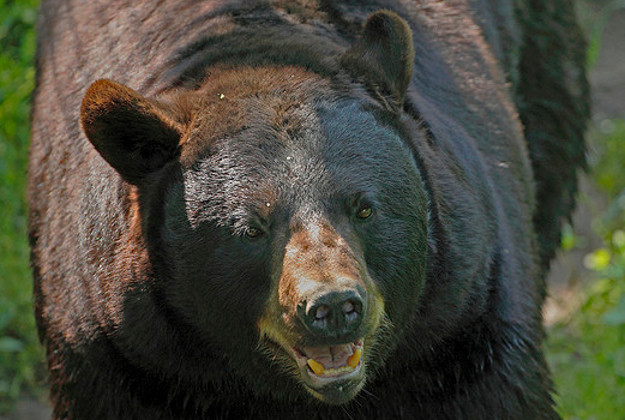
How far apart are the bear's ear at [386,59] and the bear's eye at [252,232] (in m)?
0.74

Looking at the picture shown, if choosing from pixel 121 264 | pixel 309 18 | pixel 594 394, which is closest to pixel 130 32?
pixel 309 18

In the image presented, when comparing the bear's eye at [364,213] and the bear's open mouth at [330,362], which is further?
the bear's eye at [364,213]

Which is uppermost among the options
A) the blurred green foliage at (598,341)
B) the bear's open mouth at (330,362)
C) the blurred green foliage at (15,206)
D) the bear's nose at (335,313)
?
the bear's nose at (335,313)

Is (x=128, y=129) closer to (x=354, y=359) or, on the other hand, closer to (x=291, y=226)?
(x=291, y=226)

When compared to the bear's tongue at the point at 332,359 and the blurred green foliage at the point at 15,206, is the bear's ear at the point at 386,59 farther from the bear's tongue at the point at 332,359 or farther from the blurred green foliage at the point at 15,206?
the blurred green foliage at the point at 15,206

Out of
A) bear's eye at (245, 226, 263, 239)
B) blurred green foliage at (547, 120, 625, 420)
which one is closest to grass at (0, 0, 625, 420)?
blurred green foliage at (547, 120, 625, 420)

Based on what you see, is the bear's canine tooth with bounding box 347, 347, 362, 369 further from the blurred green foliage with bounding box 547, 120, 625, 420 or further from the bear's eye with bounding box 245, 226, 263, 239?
the blurred green foliage with bounding box 547, 120, 625, 420

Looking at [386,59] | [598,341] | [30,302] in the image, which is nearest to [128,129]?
[386,59]

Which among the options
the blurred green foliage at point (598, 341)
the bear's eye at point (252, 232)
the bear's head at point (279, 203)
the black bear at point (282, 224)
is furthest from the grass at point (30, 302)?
the bear's eye at point (252, 232)

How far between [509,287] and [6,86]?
4086mm

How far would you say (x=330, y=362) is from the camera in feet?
12.5

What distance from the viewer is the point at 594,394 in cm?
637

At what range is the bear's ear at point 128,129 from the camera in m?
3.91

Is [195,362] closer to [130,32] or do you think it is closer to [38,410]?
[130,32]
